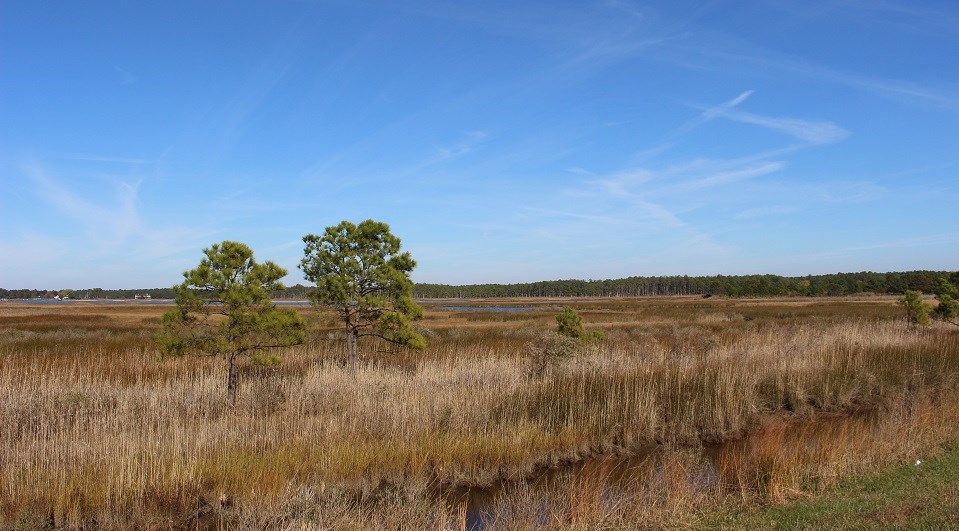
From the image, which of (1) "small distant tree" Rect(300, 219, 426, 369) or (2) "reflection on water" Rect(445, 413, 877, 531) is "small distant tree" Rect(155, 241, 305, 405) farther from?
(2) "reflection on water" Rect(445, 413, 877, 531)

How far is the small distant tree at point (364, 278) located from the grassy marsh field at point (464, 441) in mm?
707

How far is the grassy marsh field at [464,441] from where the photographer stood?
6.55m

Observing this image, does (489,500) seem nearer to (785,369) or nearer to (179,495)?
(179,495)

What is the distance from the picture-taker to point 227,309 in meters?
11.6

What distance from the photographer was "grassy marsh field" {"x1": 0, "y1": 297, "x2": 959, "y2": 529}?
655 cm

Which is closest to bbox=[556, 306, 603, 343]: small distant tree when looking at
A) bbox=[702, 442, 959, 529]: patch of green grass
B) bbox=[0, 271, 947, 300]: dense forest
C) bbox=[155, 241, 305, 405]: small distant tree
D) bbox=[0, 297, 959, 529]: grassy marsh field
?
bbox=[0, 297, 959, 529]: grassy marsh field

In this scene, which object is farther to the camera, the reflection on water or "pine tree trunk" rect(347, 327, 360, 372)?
"pine tree trunk" rect(347, 327, 360, 372)

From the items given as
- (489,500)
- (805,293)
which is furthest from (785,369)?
(805,293)

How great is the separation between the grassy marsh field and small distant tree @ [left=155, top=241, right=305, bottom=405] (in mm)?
942

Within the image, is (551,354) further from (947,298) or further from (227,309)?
(947,298)

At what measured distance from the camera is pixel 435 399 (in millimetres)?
10938

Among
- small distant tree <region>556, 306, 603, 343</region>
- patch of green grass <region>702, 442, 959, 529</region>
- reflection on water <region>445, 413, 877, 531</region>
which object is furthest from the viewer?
small distant tree <region>556, 306, 603, 343</region>

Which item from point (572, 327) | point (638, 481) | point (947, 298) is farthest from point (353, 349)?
point (947, 298)

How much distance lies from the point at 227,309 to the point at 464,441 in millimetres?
5686
